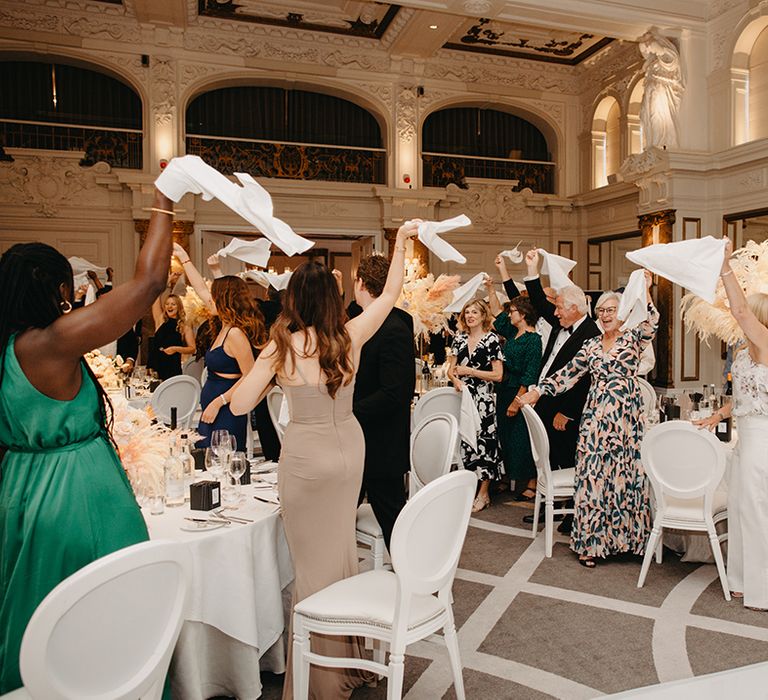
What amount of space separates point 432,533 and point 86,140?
11.7 metres

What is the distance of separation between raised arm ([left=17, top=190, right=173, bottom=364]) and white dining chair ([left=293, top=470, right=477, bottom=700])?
1.06m

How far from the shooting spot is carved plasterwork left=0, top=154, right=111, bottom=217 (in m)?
10.9

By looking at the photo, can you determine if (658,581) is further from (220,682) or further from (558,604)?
(220,682)

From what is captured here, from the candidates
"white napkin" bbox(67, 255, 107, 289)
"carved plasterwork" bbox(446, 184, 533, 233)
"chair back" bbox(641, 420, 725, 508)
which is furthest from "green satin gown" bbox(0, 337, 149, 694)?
"carved plasterwork" bbox(446, 184, 533, 233)

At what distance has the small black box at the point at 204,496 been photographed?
113 inches

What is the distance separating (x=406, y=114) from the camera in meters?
12.7

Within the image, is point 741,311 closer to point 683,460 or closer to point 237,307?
Result: point 683,460

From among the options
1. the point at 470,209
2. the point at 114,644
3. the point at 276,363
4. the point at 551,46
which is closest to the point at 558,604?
the point at 276,363

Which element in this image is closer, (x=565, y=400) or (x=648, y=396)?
(x=565, y=400)

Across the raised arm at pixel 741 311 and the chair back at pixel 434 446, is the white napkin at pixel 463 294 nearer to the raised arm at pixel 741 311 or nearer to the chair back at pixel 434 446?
the chair back at pixel 434 446

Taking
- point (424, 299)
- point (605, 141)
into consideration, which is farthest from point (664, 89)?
point (424, 299)

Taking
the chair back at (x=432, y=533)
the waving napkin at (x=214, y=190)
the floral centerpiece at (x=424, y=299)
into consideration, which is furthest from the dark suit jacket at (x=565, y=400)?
the waving napkin at (x=214, y=190)

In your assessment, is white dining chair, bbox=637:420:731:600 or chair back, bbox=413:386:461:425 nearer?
white dining chair, bbox=637:420:731:600

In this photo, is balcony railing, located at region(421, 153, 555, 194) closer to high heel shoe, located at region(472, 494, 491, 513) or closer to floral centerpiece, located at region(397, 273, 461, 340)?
floral centerpiece, located at region(397, 273, 461, 340)
